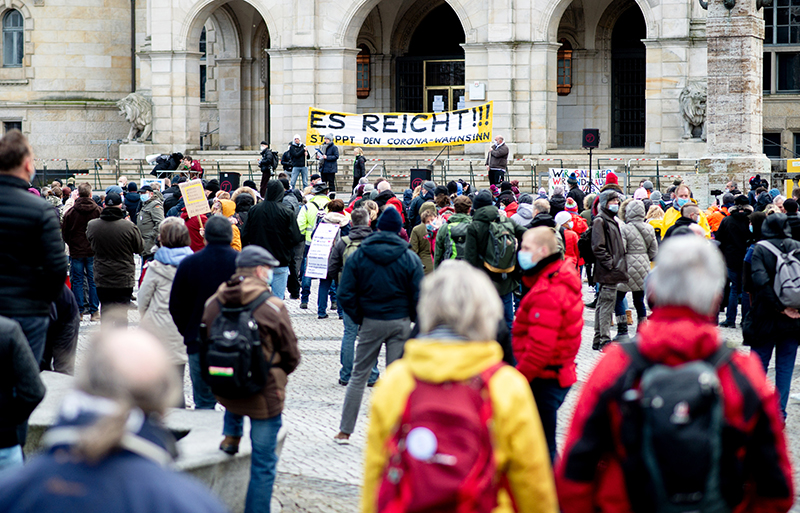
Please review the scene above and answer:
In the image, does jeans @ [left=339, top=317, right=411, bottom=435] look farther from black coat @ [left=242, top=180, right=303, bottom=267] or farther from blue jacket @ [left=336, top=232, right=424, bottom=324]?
black coat @ [left=242, top=180, right=303, bottom=267]

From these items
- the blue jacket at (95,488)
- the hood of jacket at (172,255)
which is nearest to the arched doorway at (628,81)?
the hood of jacket at (172,255)

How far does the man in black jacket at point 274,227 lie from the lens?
1354cm

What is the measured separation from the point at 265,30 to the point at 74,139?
838 centimetres

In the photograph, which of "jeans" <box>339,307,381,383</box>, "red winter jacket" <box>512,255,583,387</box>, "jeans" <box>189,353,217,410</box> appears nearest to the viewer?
"red winter jacket" <box>512,255,583,387</box>

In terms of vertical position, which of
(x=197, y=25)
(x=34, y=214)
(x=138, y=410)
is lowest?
(x=138, y=410)

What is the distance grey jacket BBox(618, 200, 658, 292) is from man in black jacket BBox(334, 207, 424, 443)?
4903 millimetres

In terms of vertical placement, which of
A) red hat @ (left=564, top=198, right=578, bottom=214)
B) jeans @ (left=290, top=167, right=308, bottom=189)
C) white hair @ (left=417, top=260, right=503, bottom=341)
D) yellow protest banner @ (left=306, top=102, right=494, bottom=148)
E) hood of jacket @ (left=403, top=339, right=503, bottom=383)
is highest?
yellow protest banner @ (left=306, top=102, right=494, bottom=148)

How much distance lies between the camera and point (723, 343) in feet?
12.4

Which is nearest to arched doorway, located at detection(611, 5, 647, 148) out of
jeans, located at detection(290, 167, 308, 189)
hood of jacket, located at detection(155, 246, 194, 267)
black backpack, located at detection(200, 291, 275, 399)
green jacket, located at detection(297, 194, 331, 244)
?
jeans, located at detection(290, 167, 308, 189)

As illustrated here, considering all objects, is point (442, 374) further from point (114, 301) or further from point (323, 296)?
point (323, 296)

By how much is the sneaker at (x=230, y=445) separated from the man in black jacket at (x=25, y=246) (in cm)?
122

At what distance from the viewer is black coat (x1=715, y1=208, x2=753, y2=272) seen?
1381cm

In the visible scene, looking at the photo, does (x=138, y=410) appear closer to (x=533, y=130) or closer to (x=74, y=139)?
(x=533, y=130)

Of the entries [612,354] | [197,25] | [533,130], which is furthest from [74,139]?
[612,354]
